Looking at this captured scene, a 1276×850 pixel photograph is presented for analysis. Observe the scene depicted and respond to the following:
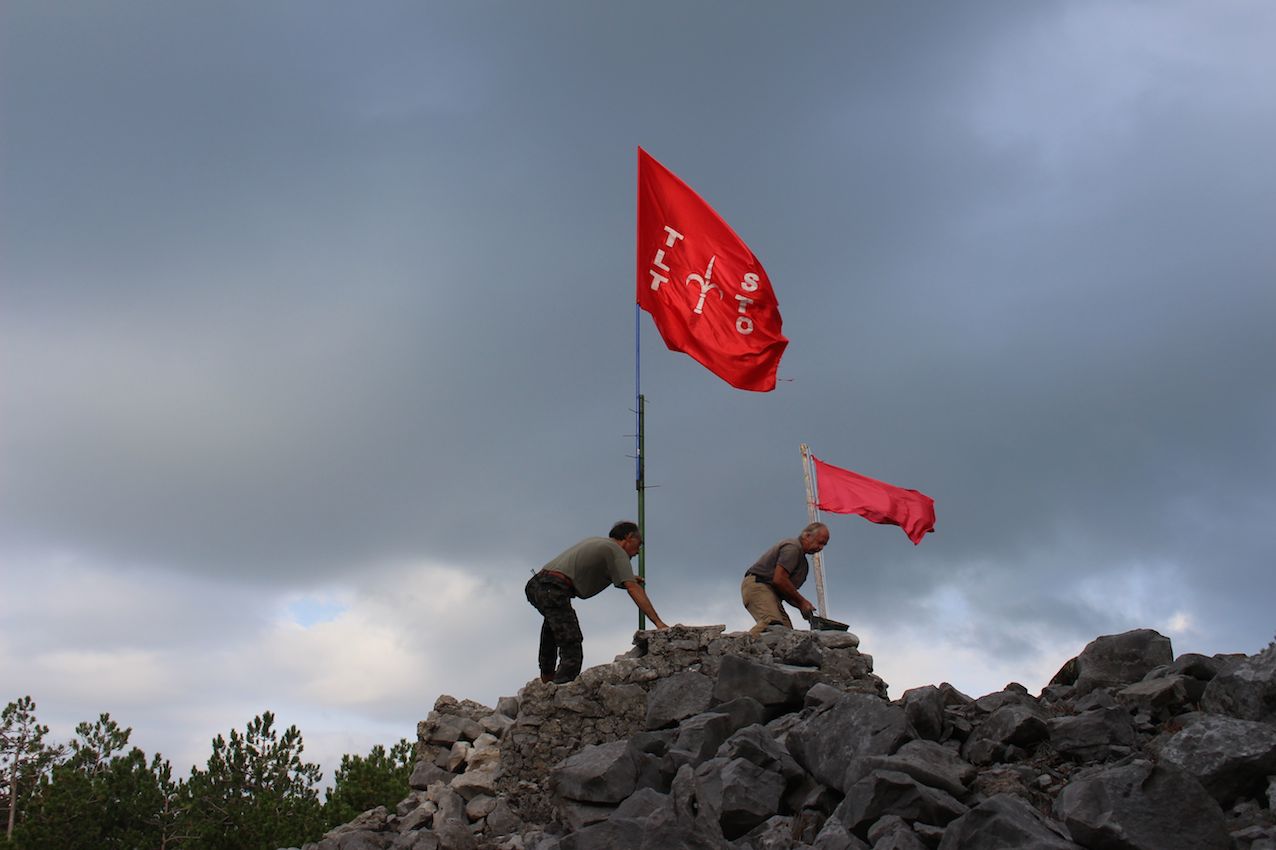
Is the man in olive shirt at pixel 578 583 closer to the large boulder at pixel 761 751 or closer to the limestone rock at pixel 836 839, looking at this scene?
the large boulder at pixel 761 751

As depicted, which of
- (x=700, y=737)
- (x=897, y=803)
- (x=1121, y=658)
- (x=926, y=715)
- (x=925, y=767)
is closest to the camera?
(x=897, y=803)

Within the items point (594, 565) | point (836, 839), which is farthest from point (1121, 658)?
point (594, 565)

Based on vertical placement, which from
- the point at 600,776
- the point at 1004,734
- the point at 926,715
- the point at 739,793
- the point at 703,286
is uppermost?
the point at 703,286

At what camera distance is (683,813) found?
1003cm

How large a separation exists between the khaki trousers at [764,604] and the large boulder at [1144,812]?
543cm

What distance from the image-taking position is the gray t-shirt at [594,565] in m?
13.0

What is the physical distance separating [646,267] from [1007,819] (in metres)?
11.2

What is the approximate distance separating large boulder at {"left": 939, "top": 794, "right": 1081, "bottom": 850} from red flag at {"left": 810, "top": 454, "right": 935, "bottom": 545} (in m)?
10.2

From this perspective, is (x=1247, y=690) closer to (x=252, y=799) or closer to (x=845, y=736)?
(x=845, y=736)

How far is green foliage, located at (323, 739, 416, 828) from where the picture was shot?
27.0 meters

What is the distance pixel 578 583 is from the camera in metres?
13.2

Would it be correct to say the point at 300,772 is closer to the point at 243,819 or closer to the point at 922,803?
the point at 243,819

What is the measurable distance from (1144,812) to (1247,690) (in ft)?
8.38

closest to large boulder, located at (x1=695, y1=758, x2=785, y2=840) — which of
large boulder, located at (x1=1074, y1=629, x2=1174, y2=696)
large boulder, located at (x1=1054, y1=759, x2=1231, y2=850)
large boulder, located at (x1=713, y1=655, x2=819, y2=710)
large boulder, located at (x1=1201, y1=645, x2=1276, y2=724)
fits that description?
large boulder, located at (x1=713, y1=655, x2=819, y2=710)
